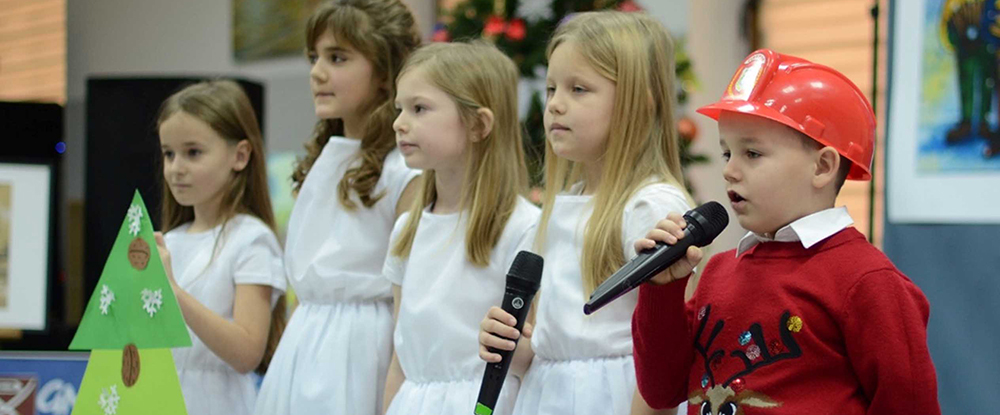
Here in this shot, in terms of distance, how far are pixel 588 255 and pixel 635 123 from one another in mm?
232

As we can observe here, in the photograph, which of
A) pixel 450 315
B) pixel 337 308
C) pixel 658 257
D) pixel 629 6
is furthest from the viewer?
pixel 629 6

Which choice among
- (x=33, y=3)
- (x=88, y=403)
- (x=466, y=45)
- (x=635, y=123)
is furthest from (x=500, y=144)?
(x=33, y=3)

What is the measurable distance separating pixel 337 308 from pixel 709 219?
1.12 metres

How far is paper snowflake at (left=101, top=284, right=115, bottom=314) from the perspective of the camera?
2.07m

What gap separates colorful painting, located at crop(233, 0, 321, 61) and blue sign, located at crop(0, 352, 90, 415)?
3716mm

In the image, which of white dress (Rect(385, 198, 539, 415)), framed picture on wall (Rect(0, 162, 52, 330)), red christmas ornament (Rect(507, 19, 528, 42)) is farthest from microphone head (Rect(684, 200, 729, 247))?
red christmas ornament (Rect(507, 19, 528, 42))

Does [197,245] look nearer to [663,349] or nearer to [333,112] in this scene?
[333,112]

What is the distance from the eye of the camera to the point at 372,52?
230 cm

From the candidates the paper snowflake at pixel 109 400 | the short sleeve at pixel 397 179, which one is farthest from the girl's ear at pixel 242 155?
Answer: the paper snowflake at pixel 109 400

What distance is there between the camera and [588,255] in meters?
1.72

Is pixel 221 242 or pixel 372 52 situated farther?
pixel 221 242

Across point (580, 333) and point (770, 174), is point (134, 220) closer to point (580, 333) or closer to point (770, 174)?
point (580, 333)

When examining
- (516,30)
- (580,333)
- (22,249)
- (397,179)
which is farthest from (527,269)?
(516,30)

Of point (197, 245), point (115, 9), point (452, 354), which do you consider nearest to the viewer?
point (452, 354)
